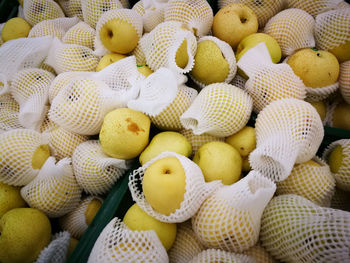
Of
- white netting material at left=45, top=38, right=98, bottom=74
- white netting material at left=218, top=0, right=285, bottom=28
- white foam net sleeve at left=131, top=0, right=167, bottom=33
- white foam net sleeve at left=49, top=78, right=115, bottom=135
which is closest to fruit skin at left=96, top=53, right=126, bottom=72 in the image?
white netting material at left=45, top=38, right=98, bottom=74

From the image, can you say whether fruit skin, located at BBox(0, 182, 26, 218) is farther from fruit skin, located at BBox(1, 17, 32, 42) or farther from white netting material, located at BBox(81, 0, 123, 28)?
fruit skin, located at BBox(1, 17, 32, 42)

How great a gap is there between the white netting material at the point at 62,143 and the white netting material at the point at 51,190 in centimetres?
17

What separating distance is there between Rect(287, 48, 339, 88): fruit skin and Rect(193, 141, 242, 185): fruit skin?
33.1 inches

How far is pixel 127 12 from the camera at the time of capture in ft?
7.15

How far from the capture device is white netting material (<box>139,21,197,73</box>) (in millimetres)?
1851

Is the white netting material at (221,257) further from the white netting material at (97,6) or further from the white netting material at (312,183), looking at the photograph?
the white netting material at (97,6)

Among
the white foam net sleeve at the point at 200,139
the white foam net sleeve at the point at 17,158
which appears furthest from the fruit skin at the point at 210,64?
the white foam net sleeve at the point at 17,158

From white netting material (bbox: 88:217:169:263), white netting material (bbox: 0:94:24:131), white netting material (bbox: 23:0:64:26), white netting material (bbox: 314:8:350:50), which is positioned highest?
white netting material (bbox: 23:0:64:26)

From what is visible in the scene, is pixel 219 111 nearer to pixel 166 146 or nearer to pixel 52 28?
pixel 166 146

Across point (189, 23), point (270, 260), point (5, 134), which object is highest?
point (189, 23)

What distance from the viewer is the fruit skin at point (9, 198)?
5.67 ft

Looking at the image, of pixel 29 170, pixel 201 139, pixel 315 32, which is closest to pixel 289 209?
pixel 201 139

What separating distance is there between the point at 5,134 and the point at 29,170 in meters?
0.34

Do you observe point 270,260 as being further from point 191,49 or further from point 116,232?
point 191,49
